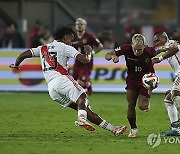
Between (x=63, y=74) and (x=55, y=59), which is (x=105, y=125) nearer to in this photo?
(x=63, y=74)

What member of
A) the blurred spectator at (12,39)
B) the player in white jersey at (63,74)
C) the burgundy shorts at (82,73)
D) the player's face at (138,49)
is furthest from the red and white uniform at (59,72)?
the blurred spectator at (12,39)

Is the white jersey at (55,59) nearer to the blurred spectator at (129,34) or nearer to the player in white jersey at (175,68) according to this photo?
the player in white jersey at (175,68)

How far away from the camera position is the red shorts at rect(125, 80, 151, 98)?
13.8m

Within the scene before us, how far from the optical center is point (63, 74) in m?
13.6

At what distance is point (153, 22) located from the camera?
33.6m

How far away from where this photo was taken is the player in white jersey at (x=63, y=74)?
13.4m

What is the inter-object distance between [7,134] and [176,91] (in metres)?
3.39

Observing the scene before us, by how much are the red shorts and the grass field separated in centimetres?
84

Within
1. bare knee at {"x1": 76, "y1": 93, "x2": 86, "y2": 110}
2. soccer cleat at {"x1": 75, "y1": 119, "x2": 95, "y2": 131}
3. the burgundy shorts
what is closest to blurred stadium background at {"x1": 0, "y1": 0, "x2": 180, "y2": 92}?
the burgundy shorts

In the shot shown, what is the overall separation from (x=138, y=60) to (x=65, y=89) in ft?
4.97

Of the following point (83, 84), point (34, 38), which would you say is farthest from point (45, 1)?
point (83, 84)

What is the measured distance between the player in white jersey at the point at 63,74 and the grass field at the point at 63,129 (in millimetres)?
444

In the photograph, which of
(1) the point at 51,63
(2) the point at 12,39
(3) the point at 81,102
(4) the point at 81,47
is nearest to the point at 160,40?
(3) the point at 81,102

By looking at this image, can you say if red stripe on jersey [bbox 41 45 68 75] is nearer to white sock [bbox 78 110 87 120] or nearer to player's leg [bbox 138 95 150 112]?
white sock [bbox 78 110 87 120]
